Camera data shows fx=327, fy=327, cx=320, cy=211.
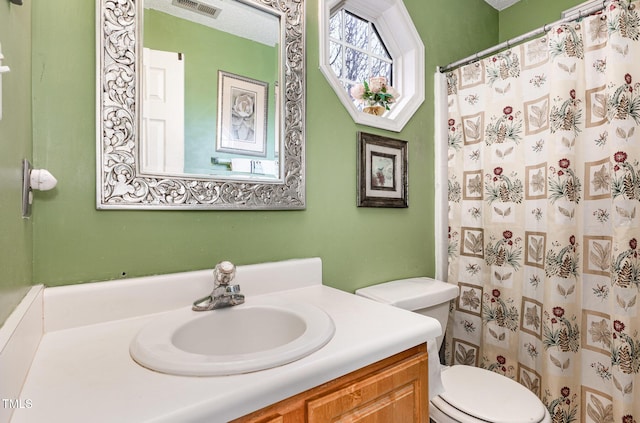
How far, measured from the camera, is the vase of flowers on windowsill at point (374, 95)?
1521 millimetres

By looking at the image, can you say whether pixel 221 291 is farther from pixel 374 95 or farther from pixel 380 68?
pixel 380 68

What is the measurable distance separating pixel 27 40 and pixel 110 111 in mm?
219

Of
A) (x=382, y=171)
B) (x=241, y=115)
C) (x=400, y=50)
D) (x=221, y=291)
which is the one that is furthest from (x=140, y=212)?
(x=400, y=50)

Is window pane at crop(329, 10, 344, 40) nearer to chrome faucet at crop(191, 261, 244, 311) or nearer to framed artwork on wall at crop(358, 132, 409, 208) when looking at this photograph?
framed artwork on wall at crop(358, 132, 409, 208)

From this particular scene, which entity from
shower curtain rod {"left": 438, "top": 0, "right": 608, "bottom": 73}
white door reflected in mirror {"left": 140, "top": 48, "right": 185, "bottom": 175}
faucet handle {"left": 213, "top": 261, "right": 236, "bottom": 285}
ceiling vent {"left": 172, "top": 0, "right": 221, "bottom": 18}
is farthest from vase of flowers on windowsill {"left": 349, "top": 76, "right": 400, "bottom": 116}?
faucet handle {"left": 213, "top": 261, "right": 236, "bottom": 285}

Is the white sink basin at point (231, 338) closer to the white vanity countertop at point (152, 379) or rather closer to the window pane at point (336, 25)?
the white vanity countertop at point (152, 379)

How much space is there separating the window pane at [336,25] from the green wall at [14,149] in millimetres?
1150

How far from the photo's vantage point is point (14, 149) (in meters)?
0.65

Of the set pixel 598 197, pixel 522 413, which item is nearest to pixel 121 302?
pixel 522 413

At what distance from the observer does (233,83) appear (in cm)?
113

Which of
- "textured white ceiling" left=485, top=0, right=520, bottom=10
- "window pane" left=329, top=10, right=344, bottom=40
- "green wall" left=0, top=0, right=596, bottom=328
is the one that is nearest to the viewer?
"green wall" left=0, top=0, right=596, bottom=328

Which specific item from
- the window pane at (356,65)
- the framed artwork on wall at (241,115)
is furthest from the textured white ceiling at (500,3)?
the framed artwork on wall at (241,115)

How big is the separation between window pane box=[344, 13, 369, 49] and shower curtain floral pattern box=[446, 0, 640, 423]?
1.73 feet

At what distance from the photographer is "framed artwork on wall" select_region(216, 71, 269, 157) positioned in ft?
3.62
